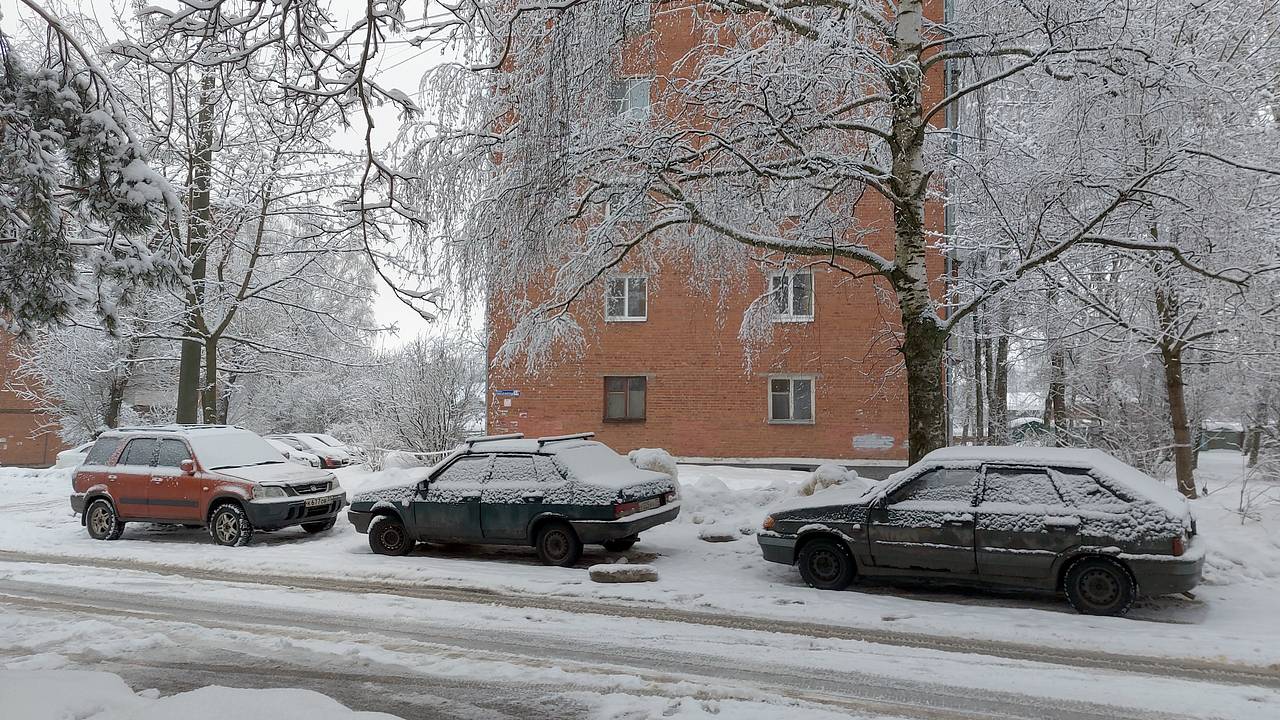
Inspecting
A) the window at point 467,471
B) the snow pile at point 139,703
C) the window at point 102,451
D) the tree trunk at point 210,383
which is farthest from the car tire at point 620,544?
the tree trunk at point 210,383

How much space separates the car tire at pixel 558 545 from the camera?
9.81m

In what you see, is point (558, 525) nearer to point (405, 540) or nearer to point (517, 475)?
point (517, 475)

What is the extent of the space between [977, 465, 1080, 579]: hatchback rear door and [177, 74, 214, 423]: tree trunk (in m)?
16.3

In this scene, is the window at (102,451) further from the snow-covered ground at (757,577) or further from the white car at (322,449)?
the white car at (322,449)

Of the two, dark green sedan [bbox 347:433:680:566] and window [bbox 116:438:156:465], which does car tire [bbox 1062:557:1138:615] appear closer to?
dark green sedan [bbox 347:433:680:566]

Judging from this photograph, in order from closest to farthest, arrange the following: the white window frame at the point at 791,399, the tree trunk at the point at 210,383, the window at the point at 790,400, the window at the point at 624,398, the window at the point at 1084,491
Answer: the window at the point at 1084,491 < the tree trunk at the point at 210,383 < the white window frame at the point at 791,399 < the window at the point at 790,400 < the window at the point at 624,398

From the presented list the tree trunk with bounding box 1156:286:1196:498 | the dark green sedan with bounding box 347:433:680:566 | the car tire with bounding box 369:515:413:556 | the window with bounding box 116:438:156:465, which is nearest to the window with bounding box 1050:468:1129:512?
the dark green sedan with bounding box 347:433:680:566

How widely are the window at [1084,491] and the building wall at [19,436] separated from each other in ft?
153

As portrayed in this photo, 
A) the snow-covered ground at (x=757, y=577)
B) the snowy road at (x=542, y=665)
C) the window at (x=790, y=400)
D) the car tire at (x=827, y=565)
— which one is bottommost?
the snowy road at (x=542, y=665)

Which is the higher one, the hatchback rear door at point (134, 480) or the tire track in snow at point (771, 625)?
the hatchback rear door at point (134, 480)

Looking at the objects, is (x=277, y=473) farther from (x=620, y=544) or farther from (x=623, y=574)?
(x=623, y=574)

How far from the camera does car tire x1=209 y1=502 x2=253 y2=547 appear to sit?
1165 centimetres

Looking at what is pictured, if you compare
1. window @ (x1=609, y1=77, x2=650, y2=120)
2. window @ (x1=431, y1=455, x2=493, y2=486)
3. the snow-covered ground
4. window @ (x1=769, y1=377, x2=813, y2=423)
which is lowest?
the snow-covered ground

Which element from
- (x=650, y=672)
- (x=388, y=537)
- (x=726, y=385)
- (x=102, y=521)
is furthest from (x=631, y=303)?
(x=650, y=672)
